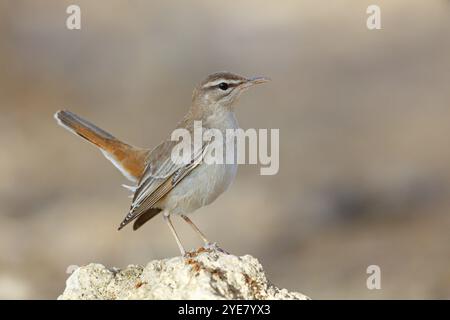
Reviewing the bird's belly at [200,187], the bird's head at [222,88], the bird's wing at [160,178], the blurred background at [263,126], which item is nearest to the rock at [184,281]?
the bird's belly at [200,187]

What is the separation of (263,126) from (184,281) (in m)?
11.8

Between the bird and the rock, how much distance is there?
3.46 ft

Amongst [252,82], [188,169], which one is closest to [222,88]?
[252,82]

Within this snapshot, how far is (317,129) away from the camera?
1766cm

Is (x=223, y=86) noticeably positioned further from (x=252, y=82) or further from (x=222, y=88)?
(x=252, y=82)

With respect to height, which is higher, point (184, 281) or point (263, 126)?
point (263, 126)

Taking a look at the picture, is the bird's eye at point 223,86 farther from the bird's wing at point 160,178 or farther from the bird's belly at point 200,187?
the bird's belly at point 200,187

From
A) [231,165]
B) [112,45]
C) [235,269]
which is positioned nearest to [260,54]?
[112,45]

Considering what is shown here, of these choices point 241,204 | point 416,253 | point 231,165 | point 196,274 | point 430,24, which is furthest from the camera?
point 430,24

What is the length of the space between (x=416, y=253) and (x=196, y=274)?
27.6 feet

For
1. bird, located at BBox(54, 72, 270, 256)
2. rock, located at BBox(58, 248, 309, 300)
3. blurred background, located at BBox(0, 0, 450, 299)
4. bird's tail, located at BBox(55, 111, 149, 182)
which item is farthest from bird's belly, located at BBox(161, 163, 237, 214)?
blurred background, located at BBox(0, 0, 450, 299)

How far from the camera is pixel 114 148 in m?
8.15

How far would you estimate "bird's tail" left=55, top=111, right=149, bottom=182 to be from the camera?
801 centimetres

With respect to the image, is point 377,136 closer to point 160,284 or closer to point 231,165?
point 231,165
